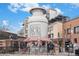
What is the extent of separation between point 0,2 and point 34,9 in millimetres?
380

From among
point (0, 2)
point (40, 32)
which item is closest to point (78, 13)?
point (40, 32)

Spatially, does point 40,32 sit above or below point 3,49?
above

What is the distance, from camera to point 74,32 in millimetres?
2357

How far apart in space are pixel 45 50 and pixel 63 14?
440 mm

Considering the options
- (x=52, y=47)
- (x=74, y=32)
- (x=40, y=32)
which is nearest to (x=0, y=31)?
(x=40, y=32)

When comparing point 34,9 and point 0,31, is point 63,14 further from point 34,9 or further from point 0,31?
point 0,31

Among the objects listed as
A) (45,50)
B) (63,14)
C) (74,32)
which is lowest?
(45,50)

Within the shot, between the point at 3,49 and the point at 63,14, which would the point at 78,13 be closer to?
the point at 63,14

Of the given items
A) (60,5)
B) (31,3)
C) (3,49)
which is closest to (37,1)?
(31,3)

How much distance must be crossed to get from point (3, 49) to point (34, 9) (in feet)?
1.81

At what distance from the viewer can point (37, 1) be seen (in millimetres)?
2379

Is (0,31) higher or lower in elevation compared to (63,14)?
lower

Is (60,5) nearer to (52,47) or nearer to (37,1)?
(37,1)

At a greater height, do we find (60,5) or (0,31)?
(60,5)
